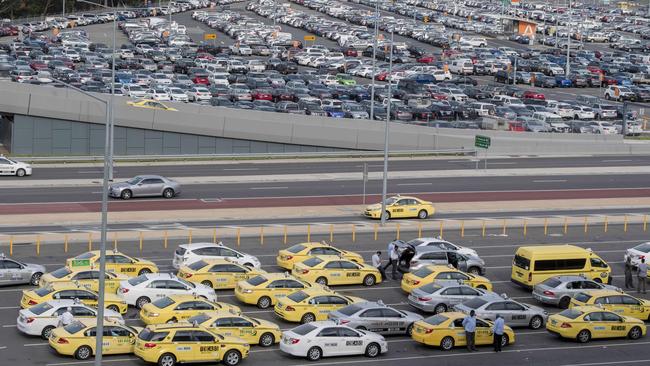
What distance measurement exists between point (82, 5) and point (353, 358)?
144834mm

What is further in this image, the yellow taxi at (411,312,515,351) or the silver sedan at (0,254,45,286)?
the silver sedan at (0,254,45,286)

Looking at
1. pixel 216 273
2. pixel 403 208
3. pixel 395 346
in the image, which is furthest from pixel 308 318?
pixel 403 208

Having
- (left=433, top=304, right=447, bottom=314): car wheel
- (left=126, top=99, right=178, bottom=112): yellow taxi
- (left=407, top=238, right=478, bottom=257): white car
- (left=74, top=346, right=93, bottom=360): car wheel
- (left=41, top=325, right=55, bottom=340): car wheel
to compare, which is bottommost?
(left=74, top=346, right=93, bottom=360): car wheel

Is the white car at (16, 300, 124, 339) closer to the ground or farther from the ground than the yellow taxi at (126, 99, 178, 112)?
closer to the ground

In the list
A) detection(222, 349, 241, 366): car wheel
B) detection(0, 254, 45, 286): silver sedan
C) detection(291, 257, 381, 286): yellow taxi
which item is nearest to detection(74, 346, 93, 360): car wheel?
detection(222, 349, 241, 366): car wheel

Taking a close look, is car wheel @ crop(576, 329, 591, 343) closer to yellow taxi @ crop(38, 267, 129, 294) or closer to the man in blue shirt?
the man in blue shirt

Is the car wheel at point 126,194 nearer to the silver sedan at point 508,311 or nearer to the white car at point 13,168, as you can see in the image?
the white car at point 13,168

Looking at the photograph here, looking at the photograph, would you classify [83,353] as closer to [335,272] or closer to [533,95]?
[335,272]

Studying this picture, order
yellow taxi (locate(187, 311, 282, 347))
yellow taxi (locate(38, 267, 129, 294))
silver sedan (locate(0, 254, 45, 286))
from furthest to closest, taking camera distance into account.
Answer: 1. silver sedan (locate(0, 254, 45, 286))
2. yellow taxi (locate(38, 267, 129, 294))
3. yellow taxi (locate(187, 311, 282, 347))

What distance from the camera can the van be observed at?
153ft

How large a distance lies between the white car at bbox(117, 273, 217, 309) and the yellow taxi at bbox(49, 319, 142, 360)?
4.76 metres

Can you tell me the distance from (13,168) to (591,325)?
117 feet

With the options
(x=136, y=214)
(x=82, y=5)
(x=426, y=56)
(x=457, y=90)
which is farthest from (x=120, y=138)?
(x=82, y=5)

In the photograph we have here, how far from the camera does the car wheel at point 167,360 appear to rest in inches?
1406
